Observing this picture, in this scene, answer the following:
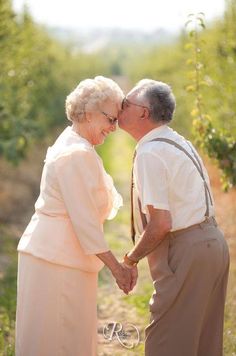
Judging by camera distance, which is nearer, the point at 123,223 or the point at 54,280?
the point at 54,280

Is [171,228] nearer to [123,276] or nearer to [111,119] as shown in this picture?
[123,276]

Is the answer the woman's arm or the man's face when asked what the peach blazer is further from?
the man's face

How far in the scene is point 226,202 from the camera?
10.8m

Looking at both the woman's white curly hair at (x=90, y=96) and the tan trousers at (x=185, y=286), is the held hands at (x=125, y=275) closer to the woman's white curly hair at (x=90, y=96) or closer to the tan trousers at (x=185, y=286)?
the tan trousers at (x=185, y=286)

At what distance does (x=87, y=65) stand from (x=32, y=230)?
98.5 ft

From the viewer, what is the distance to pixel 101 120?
3.79m

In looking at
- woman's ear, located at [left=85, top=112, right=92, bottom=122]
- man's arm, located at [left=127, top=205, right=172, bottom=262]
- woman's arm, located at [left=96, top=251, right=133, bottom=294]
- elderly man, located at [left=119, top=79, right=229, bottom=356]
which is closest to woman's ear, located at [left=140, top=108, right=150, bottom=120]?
elderly man, located at [left=119, top=79, right=229, bottom=356]

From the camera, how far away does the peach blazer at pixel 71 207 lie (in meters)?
3.68

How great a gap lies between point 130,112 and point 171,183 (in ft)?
1.49

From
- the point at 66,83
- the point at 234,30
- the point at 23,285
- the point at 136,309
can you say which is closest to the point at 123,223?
the point at 234,30

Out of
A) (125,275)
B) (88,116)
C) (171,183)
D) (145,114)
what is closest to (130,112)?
(145,114)

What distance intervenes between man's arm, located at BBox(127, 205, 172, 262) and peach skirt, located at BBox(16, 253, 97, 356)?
0.37 meters

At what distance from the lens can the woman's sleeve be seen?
3.67m

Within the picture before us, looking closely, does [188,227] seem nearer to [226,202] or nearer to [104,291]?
[104,291]
